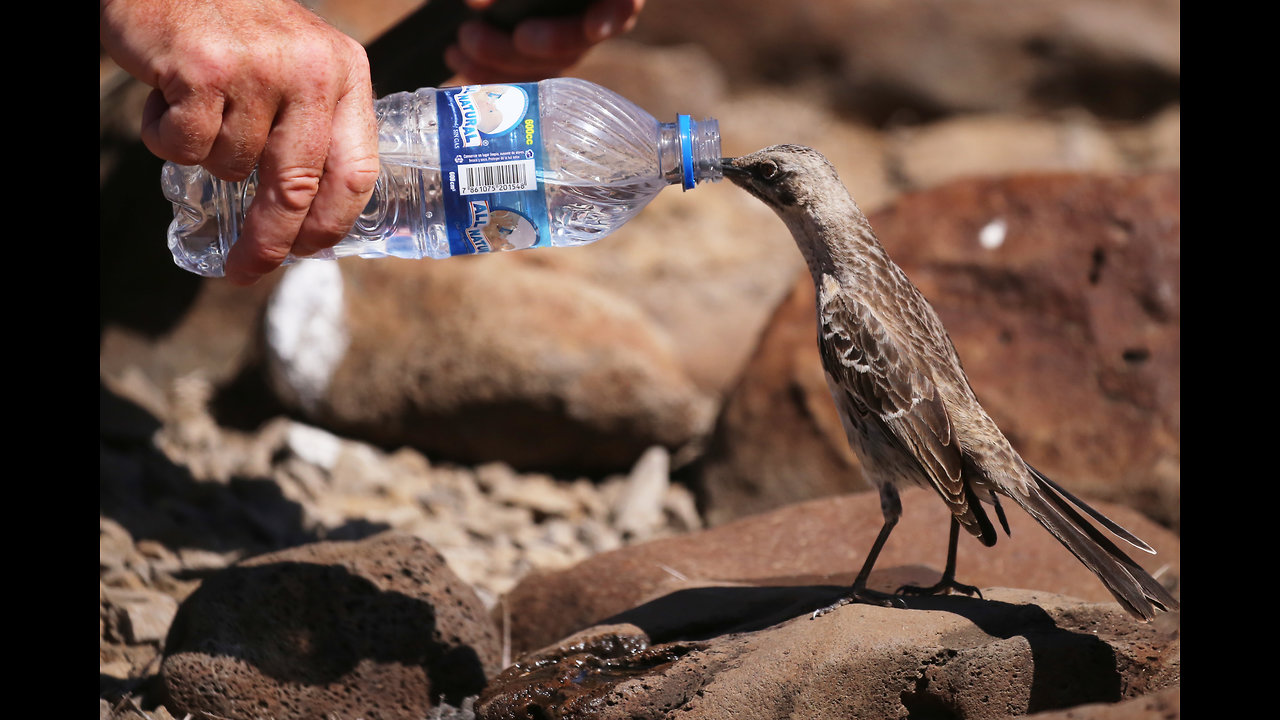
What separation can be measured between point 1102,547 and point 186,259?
370 cm

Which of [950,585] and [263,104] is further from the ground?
[263,104]

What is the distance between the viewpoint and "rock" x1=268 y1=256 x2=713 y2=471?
649 centimetres

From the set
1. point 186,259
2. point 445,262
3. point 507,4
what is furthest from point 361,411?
point 507,4

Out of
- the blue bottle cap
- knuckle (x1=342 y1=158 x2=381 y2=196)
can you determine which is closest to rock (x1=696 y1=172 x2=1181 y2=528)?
the blue bottle cap

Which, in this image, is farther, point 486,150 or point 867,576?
point 867,576

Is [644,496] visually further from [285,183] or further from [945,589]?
[285,183]

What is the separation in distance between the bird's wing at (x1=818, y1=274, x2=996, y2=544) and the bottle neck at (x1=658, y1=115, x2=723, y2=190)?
0.62 m

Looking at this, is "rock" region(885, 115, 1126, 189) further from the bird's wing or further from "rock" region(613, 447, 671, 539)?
the bird's wing

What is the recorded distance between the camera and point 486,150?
360 cm

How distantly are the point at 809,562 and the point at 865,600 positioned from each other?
42.5 inches

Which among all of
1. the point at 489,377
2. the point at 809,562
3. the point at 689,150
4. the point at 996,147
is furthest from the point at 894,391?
the point at 996,147

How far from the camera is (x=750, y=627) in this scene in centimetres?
386

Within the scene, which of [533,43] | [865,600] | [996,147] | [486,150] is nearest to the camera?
[486,150]

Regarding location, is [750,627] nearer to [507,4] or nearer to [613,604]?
[613,604]
